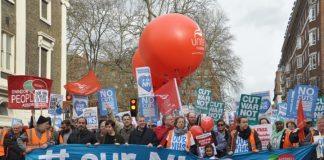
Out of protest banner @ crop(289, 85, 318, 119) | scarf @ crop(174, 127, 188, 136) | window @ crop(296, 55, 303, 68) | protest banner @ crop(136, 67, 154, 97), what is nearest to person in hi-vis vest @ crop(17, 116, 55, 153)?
scarf @ crop(174, 127, 188, 136)

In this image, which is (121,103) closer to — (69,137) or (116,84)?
(116,84)

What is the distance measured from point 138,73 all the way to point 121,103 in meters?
33.9

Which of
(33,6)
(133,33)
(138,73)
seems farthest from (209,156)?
(133,33)

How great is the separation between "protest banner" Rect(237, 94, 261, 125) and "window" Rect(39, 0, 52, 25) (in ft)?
53.5

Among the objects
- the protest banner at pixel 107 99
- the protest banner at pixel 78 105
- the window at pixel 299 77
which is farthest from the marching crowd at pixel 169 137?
the window at pixel 299 77

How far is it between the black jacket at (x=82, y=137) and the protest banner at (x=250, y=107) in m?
3.81

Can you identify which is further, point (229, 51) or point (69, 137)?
point (229, 51)

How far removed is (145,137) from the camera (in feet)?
37.0

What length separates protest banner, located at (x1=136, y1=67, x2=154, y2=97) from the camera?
14.0m

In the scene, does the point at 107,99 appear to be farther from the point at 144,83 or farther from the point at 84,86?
the point at 144,83

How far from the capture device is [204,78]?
4522 centimetres

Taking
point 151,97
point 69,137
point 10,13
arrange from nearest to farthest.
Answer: point 69,137 < point 151,97 < point 10,13

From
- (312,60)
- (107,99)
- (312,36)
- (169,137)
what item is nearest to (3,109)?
(107,99)

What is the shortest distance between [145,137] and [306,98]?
15.1 feet
